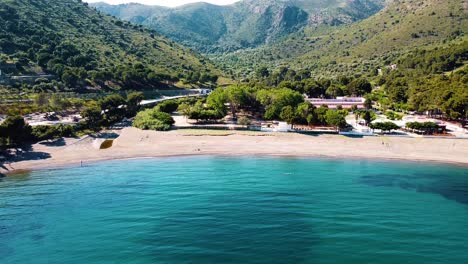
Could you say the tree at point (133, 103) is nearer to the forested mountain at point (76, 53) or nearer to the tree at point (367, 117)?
the forested mountain at point (76, 53)

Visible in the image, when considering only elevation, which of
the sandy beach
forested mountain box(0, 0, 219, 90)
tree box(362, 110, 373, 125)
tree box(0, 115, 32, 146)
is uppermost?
forested mountain box(0, 0, 219, 90)

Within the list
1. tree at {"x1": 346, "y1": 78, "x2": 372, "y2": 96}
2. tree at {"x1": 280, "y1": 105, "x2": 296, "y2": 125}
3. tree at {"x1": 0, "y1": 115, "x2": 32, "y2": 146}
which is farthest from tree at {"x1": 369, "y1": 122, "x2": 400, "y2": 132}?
tree at {"x1": 0, "y1": 115, "x2": 32, "y2": 146}

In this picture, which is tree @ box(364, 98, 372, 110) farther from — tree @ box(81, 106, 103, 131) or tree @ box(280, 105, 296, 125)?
tree @ box(81, 106, 103, 131)

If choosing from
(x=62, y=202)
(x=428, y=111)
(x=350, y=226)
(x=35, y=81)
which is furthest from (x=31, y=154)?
(x=428, y=111)

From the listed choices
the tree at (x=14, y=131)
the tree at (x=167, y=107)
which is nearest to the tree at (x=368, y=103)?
the tree at (x=167, y=107)

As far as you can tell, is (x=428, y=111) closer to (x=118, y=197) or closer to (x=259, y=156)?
(x=259, y=156)

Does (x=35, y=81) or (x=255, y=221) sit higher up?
(x=35, y=81)

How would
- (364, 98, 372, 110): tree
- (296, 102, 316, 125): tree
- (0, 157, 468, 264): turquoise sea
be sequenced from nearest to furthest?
(0, 157, 468, 264): turquoise sea
(296, 102, 316, 125): tree
(364, 98, 372, 110): tree
